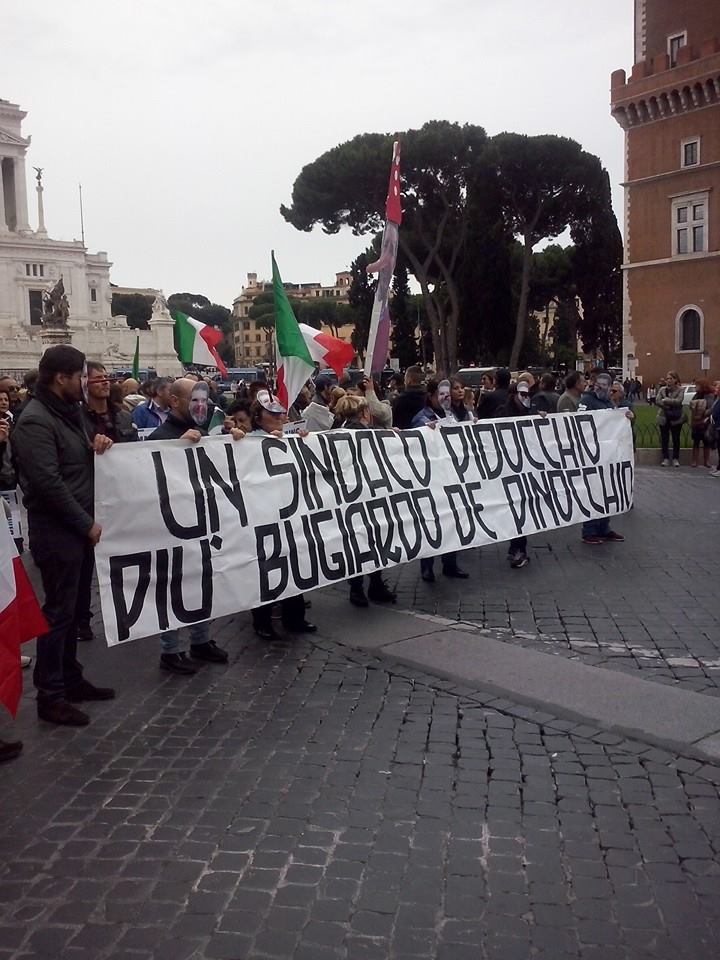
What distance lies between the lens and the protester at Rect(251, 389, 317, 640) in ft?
20.5

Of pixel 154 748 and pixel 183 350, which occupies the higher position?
pixel 183 350

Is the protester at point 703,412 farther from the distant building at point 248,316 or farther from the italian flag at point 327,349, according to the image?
the distant building at point 248,316

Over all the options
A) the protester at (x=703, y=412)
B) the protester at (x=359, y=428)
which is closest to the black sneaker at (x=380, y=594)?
the protester at (x=359, y=428)

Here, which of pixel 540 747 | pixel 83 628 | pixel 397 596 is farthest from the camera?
pixel 397 596

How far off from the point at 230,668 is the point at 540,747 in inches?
80.9

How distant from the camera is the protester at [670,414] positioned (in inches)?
610

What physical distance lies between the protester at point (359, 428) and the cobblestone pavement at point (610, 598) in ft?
0.66

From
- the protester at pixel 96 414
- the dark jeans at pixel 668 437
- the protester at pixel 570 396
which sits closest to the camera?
the protester at pixel 96 414

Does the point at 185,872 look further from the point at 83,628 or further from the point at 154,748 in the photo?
the point at 83,628

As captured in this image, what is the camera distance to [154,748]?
4.37m

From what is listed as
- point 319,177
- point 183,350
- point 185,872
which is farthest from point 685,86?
point 185,872

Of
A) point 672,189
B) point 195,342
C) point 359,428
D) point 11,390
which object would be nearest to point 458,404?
point 359,428

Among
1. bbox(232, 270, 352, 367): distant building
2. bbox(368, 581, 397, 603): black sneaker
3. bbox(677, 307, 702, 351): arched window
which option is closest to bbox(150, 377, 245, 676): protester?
bbox(368, 581, 397, 603): black sneaker

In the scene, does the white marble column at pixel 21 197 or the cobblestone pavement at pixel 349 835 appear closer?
the cobblestone pavement at pixel 349 835
